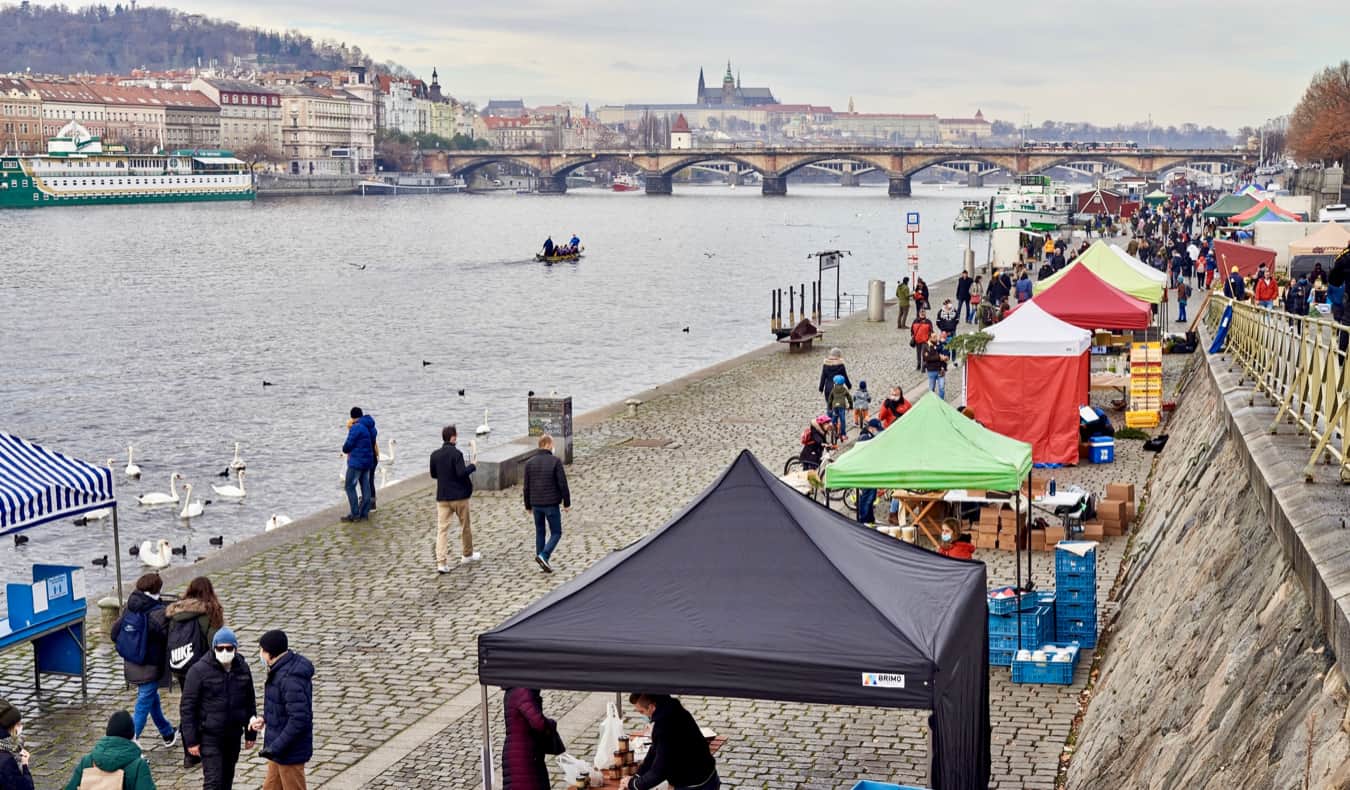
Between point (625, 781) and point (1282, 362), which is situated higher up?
point (1282, 362)

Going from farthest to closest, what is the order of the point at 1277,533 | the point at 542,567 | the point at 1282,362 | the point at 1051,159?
the point at 1051,159 < the point at 542,567 < the point at 1282,362 < the point at 1277,533

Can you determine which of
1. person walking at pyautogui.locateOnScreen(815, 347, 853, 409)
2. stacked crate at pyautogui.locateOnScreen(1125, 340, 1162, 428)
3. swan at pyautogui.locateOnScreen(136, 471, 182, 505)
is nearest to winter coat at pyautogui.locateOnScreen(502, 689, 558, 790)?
person walking at pyautogui.locateOnScreen(815, 347, 853, 409)

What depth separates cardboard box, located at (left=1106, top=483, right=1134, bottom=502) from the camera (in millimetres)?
16797

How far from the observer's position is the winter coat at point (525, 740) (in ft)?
28.4

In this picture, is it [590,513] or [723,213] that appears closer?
[590,513]

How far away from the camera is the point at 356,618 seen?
46.0 feet

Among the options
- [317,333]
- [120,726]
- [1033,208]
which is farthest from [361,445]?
[1033,208]

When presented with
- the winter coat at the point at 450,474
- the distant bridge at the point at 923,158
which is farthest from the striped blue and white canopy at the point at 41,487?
the distant bridge at the point at 923,158

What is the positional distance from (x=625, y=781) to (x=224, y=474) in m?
19.6

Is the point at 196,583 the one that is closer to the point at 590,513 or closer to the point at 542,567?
the point at 542,567

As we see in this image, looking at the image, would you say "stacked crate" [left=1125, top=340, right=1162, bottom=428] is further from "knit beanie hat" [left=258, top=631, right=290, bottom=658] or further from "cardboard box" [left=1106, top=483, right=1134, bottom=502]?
"knit beanie hat" [left=258, top=631, right=290, bottom=658]

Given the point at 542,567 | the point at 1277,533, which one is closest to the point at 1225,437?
the point at 1277,533

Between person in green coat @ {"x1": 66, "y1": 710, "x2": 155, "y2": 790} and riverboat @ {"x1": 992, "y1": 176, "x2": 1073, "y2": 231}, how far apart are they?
65931 mm

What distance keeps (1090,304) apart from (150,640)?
705 inches
